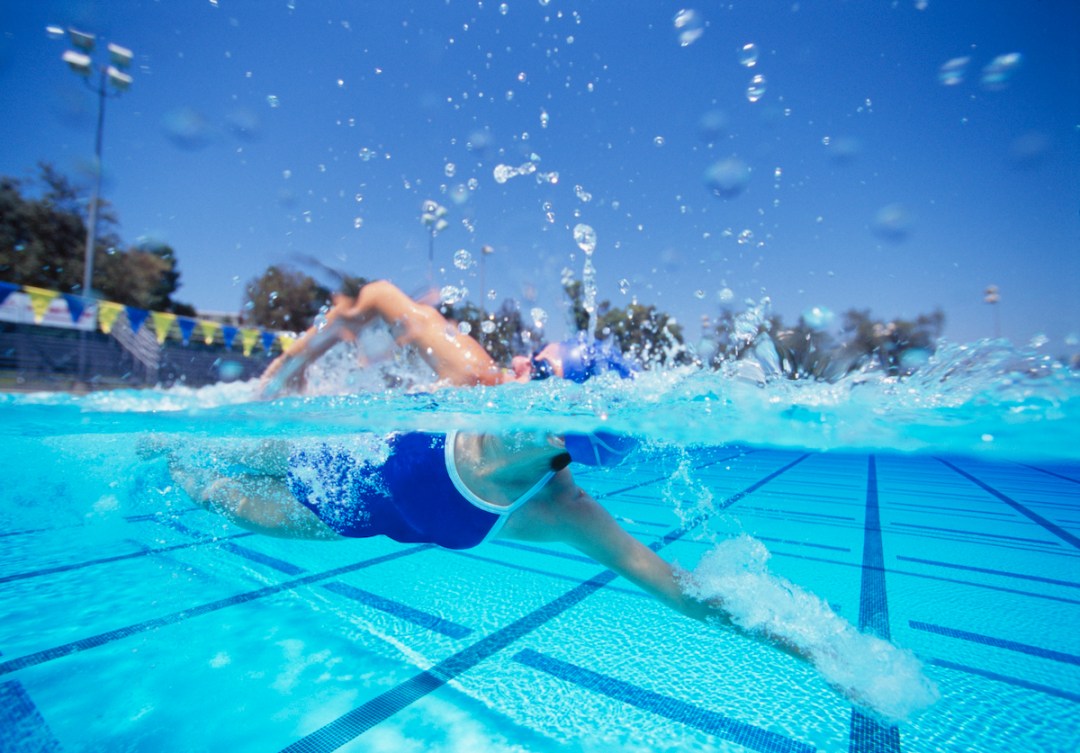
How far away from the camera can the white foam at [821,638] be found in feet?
7.85

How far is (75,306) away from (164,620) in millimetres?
14033

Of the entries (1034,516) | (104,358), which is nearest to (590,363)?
(1034,516)

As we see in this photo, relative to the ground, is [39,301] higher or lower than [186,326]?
higher

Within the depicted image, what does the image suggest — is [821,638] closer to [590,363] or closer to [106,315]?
[590,363]

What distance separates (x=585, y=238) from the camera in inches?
200

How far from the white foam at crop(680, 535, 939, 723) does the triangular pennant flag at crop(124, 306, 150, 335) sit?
16.8m

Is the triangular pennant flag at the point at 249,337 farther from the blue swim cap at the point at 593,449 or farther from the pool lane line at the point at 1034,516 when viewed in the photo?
the pool lane line at the point at 1034,516

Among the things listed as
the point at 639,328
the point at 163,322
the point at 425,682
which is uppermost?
the point at 163,322

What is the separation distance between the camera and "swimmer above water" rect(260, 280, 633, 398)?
183 inches

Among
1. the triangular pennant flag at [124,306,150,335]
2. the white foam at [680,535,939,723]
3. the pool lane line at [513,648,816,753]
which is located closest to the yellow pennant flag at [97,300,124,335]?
the triangular pennant flag at [124,306,150,335]

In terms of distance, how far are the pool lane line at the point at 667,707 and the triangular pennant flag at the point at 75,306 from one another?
15055mm

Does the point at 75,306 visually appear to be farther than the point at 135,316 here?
No

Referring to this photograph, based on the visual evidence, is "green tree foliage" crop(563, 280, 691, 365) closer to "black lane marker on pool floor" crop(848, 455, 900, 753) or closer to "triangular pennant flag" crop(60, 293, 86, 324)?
"black lane marker on pool floor" crop(848, 455, 900, 753)

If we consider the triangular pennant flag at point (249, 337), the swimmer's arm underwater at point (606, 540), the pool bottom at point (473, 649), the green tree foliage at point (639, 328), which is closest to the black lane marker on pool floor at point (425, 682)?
the pool bottom at point (473, 649)
